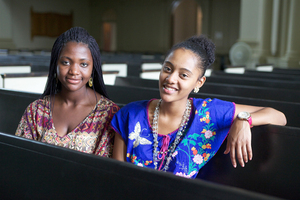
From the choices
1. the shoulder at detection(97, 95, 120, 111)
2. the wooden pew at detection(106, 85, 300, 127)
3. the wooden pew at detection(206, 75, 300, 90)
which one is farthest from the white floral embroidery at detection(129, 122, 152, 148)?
the wooden pew at detection(206, 75, 300, 90)

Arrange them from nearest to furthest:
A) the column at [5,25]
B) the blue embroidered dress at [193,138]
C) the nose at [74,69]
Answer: the blue embroidered dress at [193,138] < the nose at [74,69] < the column at [5,25]

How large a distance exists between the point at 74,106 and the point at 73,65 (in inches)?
9.1

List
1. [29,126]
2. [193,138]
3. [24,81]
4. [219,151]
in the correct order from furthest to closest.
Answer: [24,81]
[29,126]
[219,151]
[193,138]

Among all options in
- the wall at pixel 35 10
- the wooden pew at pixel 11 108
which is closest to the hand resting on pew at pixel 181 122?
the wooden pew at pixel 11 108

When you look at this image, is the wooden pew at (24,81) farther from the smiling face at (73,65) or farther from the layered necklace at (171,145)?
the layered necklace at (171,145)

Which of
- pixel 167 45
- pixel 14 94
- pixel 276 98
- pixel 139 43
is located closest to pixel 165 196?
pixel 14 94

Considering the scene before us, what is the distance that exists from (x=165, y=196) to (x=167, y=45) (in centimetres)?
→ 1431

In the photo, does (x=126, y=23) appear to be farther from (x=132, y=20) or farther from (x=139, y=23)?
(x=139, y=23)

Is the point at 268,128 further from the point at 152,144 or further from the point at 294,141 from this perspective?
the point at 152,144

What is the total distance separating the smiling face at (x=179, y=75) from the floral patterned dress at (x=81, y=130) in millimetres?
377

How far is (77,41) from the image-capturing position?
5.19ft

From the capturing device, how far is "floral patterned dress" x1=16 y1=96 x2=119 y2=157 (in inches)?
61.4

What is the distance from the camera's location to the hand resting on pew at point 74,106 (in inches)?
61.7

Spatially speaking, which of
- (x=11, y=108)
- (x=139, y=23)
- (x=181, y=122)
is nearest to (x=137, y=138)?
(x=181, y=122)
